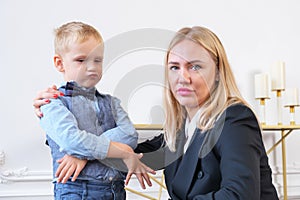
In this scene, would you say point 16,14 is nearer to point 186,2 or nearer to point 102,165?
point 186,2

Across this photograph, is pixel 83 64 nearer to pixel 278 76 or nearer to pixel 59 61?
pixel 59 61

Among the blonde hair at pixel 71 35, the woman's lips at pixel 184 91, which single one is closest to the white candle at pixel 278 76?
the woman's lips at pixel 184 91

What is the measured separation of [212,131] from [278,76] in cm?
127

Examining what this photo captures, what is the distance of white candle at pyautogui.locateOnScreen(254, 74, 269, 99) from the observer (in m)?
2.29

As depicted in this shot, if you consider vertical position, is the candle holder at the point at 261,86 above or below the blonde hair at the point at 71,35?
below

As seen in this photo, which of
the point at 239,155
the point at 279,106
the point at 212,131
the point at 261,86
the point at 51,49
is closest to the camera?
the point at 239,155

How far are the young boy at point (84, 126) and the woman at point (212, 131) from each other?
0.11 m

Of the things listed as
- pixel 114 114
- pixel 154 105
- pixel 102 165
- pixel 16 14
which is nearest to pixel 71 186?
pixel 102 165

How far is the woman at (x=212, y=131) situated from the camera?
1099mm

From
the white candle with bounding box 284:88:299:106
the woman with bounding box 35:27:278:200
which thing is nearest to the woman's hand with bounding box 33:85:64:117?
the woman with bounding box 35:27:278:200

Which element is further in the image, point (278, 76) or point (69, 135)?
point (278, 76)

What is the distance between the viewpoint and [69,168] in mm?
1146

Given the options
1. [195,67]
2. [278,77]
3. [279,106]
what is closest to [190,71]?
[195,67]

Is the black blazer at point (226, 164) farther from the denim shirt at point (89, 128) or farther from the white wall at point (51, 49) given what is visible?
the white wall at point (51, 49)
